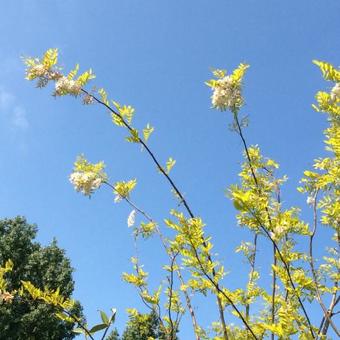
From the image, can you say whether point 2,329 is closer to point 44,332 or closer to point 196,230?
point 44,332

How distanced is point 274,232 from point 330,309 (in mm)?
1050

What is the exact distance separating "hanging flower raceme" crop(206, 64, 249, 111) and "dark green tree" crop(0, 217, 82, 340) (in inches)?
823

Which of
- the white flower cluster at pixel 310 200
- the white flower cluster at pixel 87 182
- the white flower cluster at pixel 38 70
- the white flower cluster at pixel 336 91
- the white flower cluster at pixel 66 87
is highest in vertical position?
the white flower cluster at pixel 38 70

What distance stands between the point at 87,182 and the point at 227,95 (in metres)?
1.72

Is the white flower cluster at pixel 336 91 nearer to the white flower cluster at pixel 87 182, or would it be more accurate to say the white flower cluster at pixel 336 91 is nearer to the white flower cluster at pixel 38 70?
the white flower cluster at pixel 87 182

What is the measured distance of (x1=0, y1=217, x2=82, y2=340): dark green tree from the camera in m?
23.8

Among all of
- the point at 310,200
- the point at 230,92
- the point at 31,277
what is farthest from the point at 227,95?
the point at 31,277

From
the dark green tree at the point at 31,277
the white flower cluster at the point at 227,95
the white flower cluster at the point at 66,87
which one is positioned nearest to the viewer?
the white flower cluster at the point at 227,95

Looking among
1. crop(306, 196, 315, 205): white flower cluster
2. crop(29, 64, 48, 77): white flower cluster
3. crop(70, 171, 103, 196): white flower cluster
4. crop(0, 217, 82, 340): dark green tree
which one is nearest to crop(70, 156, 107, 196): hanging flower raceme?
crop(70, 171, 103, 196): white flower cluster

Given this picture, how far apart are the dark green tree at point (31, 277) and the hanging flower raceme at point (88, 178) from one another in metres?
19.7

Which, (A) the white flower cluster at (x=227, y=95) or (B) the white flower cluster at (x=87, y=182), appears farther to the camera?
(B) the white flower cluster at (x=87, y=182)

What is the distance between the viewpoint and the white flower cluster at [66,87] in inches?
182

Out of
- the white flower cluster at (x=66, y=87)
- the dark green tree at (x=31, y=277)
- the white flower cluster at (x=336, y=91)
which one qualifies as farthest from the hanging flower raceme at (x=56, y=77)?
the dark green tree at (x=31, y=277)

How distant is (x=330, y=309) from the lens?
4312 millimetres
